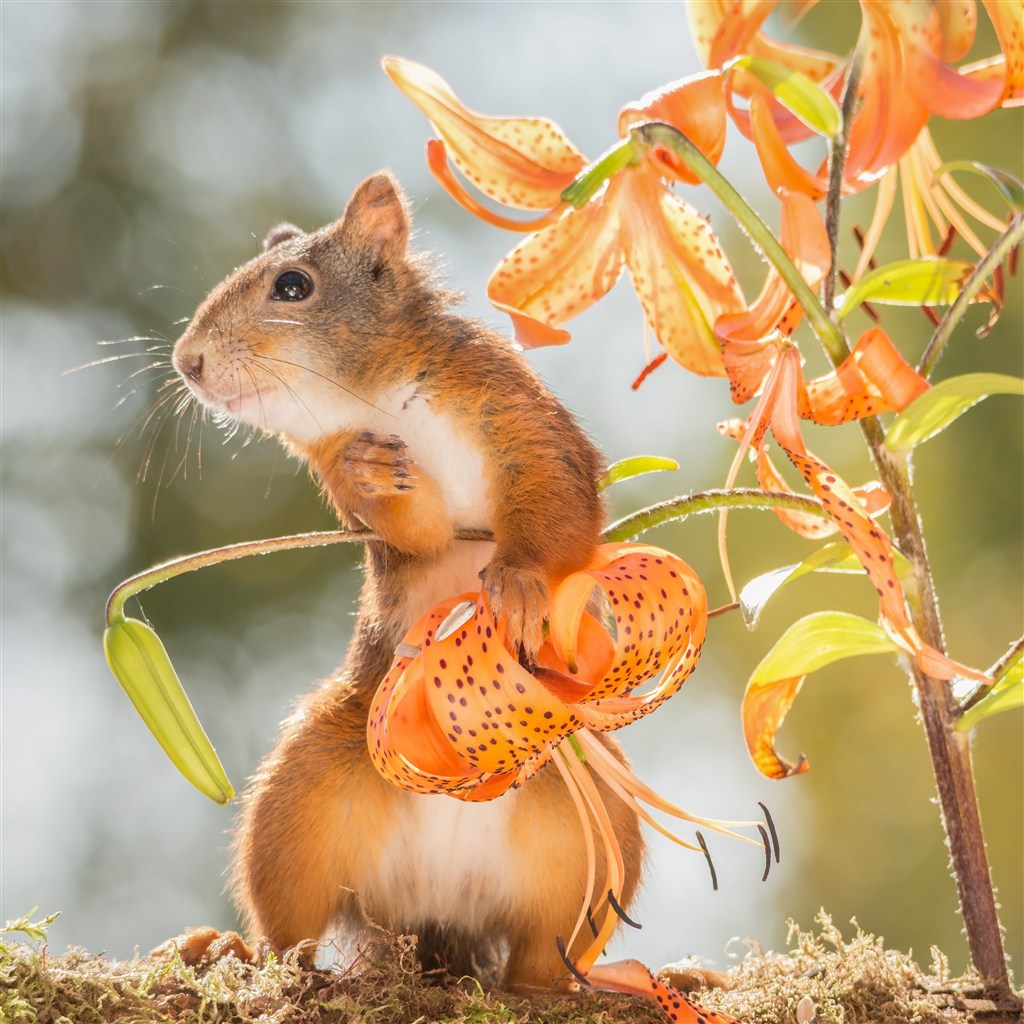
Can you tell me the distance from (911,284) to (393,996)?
0.62 m

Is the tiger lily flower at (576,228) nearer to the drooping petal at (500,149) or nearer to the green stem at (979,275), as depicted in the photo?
the drooping petal at (500,149)

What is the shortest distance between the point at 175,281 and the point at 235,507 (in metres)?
0.74

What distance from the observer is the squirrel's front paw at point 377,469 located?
3.39ft

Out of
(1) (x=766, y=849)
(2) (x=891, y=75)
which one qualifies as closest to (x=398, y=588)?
(1) (x=766, y=849)

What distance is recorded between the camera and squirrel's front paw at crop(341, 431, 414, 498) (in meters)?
1.03

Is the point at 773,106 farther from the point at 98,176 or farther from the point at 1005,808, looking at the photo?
the point at 98,176

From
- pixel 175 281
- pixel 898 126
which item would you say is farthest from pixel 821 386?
pixel 175 281

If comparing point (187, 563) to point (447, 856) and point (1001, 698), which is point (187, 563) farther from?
point (1001, 698)


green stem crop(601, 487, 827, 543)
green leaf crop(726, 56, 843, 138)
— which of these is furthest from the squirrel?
green leaf crop(726, 56, 843, 138)

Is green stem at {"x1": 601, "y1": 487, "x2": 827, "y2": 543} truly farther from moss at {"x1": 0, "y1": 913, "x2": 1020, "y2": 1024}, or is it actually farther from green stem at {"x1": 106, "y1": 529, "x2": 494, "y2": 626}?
moss at {"x1": 0, "y1": 913, "x2": 1020, "y2": 1024}

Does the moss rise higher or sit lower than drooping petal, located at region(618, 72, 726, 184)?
lower

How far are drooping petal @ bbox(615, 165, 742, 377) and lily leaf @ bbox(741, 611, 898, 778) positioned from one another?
20 centimetres

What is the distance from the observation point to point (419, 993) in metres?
0.95

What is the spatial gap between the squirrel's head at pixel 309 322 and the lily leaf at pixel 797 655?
473 millimetres
